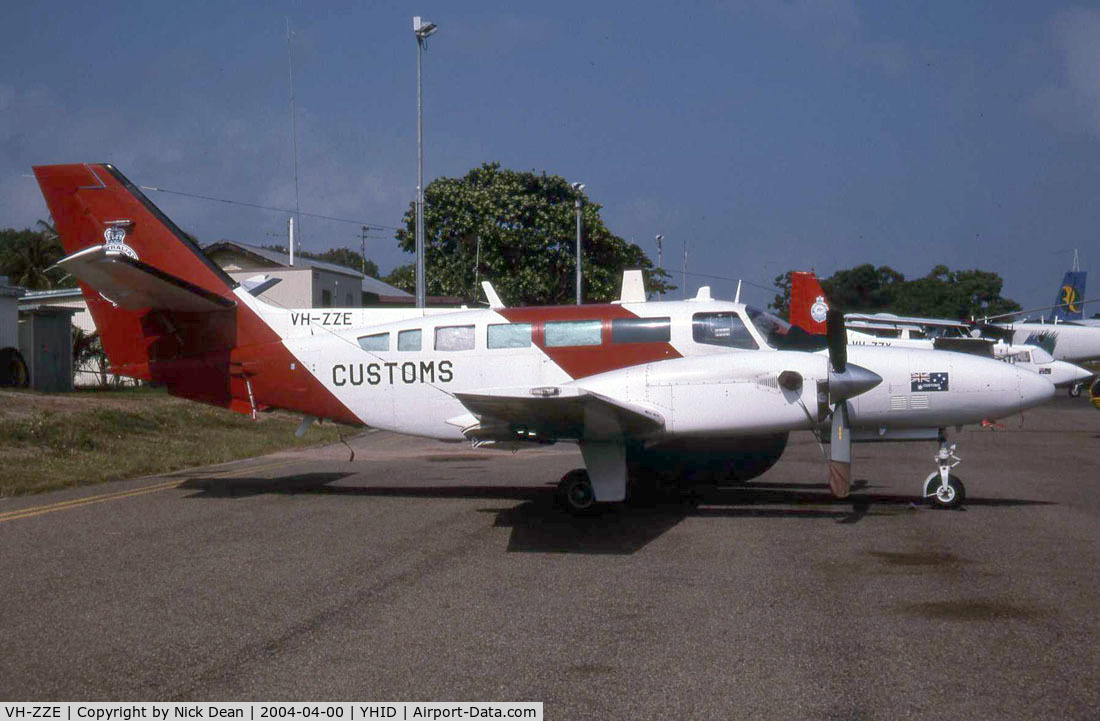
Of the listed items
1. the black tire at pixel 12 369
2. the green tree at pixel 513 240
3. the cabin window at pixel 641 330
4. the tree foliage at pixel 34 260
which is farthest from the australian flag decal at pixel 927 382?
the tree foliage at pixel 34 260

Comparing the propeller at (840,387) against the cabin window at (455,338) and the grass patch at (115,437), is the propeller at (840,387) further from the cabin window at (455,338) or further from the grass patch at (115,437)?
the grass patch at (115,437)

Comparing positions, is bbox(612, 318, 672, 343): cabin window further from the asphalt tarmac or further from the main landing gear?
the main landing gear

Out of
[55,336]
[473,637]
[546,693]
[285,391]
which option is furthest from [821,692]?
[55,336]

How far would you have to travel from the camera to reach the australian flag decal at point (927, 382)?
36.3 ft

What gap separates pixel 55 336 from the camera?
27.6 m

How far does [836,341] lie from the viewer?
10.6 m

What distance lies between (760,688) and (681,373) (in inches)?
238

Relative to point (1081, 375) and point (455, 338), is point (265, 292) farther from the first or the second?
point (1081, 375)

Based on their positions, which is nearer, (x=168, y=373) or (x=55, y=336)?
(x=168, y=373)

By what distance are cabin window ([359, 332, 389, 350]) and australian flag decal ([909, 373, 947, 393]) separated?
21.3ft

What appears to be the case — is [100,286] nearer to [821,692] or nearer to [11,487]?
[11,487]

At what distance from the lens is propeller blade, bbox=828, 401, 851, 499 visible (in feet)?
34.6

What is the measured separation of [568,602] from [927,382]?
5.99m

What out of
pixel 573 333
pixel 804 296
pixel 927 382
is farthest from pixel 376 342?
pixel 804 296
